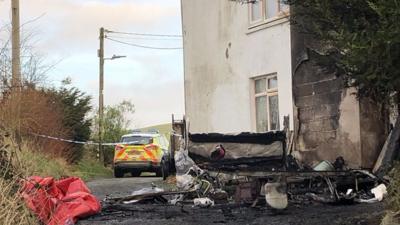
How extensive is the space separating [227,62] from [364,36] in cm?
1191

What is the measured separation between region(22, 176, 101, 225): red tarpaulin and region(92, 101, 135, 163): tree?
76.6 feet

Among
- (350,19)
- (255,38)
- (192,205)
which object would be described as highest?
(255,38)

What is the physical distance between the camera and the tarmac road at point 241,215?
8.23 metres

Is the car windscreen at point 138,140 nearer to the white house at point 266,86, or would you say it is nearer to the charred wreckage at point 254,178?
the white house at point 266,86

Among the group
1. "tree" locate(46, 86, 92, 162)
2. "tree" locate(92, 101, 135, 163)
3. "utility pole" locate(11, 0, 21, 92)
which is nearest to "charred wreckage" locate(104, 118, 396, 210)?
→ "utility pole" locate(11, 0, 21, 92)

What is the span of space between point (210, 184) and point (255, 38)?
20.7ft

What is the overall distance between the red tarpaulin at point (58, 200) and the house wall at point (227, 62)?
6.98 meters

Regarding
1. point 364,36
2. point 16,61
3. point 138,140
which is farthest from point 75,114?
point 364,36

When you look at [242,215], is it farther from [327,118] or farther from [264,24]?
[264,24]

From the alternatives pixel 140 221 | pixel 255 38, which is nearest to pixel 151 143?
pixel 255 38

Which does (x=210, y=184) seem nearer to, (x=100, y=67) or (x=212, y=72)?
(x=212, y=72)

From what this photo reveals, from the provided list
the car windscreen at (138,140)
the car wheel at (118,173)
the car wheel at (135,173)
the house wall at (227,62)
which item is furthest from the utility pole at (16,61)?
the car wheel at (135,173)

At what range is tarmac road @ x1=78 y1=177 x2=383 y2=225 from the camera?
27.0 feet

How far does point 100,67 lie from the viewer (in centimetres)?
4156
